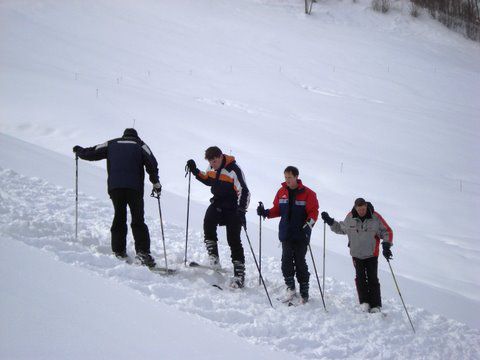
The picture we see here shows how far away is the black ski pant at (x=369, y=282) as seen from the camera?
16.0 ft

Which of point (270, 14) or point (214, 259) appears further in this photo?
point (270, 14)

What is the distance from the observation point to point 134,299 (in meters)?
3.36

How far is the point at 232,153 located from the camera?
1071 cm

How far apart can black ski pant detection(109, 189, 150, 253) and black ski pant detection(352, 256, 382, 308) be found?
2.32 metres

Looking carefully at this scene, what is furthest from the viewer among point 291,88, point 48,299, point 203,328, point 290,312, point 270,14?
point 270,14

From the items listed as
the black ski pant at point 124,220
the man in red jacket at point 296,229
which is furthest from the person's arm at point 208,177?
the man in red jacket at point 296,229

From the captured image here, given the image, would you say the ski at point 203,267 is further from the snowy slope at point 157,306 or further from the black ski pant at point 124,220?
the black ski pant at point 124,220

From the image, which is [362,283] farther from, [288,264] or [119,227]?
[119,227]

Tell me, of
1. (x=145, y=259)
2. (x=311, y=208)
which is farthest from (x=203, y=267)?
(x=311, y=208)

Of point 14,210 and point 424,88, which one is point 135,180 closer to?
point 14,210

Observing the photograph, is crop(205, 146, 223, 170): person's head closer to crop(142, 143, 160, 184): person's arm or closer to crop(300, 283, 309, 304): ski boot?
crop(142, 143, 160, 184): person's arm

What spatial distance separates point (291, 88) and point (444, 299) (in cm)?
1379

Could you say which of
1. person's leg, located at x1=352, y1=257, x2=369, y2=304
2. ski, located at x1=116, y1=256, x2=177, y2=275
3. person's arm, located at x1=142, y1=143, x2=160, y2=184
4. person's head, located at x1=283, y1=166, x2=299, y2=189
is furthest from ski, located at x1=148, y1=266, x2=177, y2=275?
person's leg, located at x1=352, y1=257, x2=369, y2=304

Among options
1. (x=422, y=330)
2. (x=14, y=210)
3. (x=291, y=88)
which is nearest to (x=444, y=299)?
(x=422, y=330)
